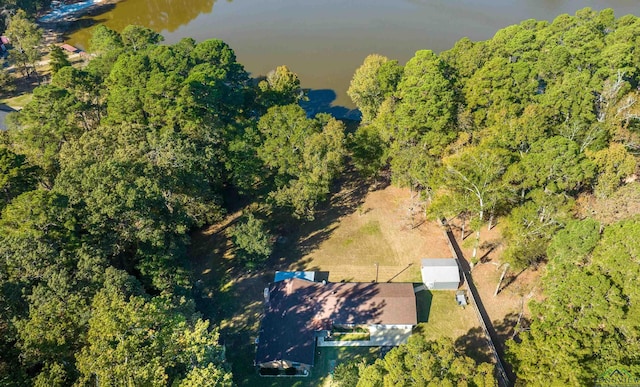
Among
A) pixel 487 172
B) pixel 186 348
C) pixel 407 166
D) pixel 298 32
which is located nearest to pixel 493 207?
pixel 487 172

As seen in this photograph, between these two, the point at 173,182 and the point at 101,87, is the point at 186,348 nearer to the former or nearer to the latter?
the point at 173,182

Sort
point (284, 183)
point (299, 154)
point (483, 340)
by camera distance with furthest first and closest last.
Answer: point (284, 183)
point (299, 154)
point (483, 340)

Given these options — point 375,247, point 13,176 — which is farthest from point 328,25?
point 13,176

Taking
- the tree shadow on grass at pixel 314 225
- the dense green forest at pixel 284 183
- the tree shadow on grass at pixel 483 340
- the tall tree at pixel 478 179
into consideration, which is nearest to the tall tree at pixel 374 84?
the dense green forest at pixel 284 183

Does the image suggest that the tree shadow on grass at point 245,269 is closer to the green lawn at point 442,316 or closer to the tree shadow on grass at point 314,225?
the tree shadow on grass at point 314,225

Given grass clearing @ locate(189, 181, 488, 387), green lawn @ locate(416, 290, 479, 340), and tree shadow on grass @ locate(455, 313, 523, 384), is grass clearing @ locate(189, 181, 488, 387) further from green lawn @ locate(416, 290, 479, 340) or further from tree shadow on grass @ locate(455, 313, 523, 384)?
tree shadow on grass @ locate(455, 313, 523, 384)

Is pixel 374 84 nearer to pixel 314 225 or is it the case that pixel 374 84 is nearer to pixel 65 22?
pixel 314 225
